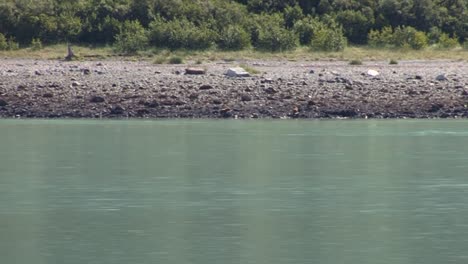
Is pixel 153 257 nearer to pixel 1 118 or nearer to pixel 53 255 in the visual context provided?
pixel 53 255

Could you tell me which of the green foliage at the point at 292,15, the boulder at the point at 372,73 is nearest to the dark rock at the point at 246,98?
the boulder at the point at 372,73

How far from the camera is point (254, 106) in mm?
29781

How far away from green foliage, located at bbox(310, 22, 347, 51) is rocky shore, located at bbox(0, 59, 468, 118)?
175 inches

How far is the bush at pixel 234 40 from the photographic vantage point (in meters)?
37.6

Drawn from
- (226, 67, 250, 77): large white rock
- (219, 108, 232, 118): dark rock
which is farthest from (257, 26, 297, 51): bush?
(219, 108, 232, 118): dark rock

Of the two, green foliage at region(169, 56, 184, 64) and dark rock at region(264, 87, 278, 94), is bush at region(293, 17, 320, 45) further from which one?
dark rock at region(264, 87, 278, 94)

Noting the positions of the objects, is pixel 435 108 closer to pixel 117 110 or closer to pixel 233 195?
pixel 117 110

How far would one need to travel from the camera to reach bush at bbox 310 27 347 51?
3750 cm

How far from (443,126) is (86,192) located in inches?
497

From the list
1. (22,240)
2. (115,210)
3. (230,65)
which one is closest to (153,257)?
(22,240)

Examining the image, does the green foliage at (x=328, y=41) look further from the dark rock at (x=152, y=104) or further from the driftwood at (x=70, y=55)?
the dark rock at (x=152, y=104)

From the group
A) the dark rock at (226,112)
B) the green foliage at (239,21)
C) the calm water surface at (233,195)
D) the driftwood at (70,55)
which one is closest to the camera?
the calm water surface at (233,195)

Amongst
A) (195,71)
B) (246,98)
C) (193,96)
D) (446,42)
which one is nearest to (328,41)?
(446,42)

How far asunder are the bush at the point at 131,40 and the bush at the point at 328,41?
16.5 ft
